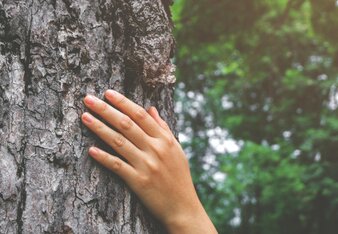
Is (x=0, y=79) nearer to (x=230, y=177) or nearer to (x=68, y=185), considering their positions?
(x=68, y=185)

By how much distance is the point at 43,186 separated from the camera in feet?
4.51

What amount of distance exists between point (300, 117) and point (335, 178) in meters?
2.85

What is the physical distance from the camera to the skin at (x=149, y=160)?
1.51m

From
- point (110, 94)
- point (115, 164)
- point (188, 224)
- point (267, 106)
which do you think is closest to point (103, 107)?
point (110, 94)

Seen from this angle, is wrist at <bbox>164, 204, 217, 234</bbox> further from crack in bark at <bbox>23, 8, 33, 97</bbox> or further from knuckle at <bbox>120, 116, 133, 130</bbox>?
crack in bark at <bbox>23, 8, 33, 97</bbox>

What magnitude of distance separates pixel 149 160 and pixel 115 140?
5.2 inches

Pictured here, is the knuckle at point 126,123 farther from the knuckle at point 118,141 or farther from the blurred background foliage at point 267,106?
the blurred background foliage at point 267,106

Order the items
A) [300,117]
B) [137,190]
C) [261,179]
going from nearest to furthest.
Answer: [137,190] < [261,179] < [300,117]

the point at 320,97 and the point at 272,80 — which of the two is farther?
the point at 272,80

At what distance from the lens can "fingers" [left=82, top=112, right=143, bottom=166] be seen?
4.88 feet

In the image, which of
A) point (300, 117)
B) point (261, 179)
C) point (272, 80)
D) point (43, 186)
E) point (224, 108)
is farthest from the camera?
point (224, 108)

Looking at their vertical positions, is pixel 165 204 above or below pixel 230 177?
below

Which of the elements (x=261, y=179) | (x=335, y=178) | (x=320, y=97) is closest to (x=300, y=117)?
(x=320, y=97)

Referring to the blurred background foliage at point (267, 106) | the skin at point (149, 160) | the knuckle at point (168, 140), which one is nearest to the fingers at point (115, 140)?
the skin at point (149, 160)
